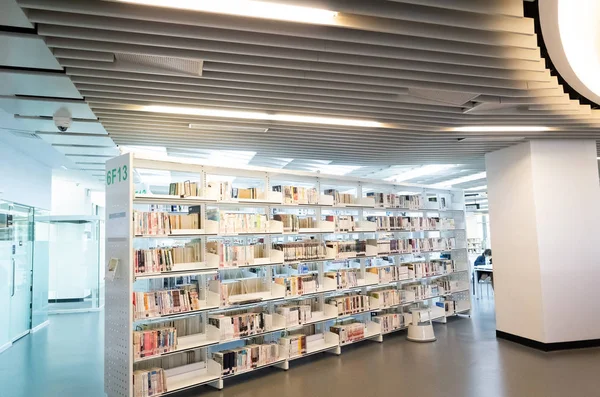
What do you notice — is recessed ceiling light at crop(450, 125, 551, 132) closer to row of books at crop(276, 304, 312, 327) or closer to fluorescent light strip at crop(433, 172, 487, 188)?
row of books at crop(276, 304, 312, 327)

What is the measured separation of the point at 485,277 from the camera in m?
12.0

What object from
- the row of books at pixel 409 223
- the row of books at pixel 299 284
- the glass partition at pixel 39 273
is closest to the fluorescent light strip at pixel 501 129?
the row of books at pixel 409 223

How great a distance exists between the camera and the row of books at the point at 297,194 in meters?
6.25

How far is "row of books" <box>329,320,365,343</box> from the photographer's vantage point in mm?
6633

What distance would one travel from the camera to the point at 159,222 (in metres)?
4.86

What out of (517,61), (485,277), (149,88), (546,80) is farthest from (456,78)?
(485,277)

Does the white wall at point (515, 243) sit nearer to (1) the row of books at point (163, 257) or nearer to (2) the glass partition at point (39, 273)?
(1) the row of books at point (163, 257)

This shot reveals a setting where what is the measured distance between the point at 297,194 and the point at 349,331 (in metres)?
2.39

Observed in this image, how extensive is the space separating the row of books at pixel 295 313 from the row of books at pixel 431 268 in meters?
2.72

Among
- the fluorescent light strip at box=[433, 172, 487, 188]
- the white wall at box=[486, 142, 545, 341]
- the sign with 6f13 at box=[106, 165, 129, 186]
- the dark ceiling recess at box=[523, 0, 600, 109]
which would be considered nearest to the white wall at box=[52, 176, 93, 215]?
the sign with 6f13 at box=[106, 165, 129, 186]

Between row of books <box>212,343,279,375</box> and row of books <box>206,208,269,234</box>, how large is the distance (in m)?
1.52

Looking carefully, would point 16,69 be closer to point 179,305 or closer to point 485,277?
point 179,305

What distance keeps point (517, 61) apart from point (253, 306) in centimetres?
436

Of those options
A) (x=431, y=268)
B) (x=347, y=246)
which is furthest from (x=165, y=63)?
(x=431, y=268)
